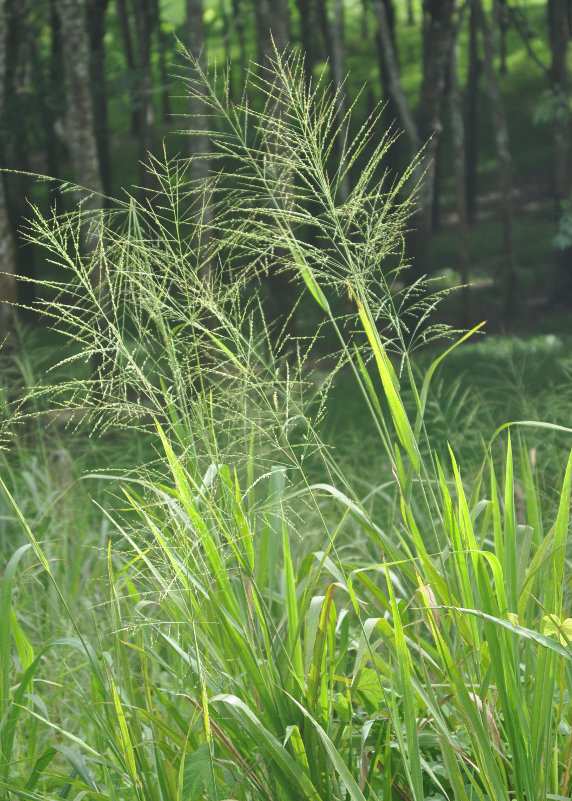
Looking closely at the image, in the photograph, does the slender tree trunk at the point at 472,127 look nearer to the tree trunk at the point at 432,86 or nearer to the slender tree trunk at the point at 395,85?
the slender tree trunk at the point at 395,85

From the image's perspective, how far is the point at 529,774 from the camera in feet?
4.23

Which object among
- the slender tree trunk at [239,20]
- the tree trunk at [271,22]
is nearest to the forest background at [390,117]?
the tree trunk at [271,22]

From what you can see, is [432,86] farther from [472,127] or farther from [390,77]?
[472,127]

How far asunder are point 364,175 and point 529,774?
0.97 meters

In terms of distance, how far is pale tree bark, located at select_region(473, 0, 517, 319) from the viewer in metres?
12.3

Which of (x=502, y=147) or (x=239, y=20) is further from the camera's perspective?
(x=239, y=20)

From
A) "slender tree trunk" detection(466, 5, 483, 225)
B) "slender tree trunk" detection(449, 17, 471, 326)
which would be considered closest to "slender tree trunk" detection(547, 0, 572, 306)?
"slender tree trunk" detection(449, 17, 471, 326)

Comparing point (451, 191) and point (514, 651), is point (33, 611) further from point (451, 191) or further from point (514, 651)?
point (451, 191)

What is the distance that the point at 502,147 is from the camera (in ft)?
42.8

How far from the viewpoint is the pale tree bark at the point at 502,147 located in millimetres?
12344

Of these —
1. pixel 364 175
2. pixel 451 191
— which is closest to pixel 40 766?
pixel 364 175

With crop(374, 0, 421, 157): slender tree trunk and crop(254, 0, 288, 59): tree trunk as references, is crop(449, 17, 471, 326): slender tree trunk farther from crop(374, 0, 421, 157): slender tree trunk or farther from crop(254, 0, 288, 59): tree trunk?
crop(254, 0, 288, 59): tree trunk

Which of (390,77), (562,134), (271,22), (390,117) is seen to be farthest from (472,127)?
(271,22)

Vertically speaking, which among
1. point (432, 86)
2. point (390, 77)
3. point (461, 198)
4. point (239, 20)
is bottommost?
point (461, 198)
